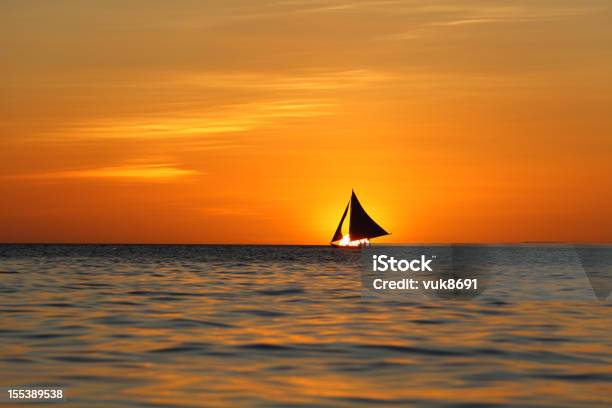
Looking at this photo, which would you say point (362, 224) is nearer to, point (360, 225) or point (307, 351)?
point (360, 225)

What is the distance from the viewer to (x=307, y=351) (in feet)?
68.8

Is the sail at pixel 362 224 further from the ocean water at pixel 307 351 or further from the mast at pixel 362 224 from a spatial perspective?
the ocean water at pixel 307 351

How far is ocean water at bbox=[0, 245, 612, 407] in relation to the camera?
52.3ft

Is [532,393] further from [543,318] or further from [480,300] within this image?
[480,300]

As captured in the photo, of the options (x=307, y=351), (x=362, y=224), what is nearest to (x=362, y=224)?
(x=362, y=224)

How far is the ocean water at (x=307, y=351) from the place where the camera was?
1596cm

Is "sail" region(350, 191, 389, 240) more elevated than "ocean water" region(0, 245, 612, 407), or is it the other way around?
"sail" region(350, 191, 389, 240)

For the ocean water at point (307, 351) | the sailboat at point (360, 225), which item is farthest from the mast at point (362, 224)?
the ocean water at point (307, 351)

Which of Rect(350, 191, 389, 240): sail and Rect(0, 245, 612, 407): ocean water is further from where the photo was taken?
Rect(350, 191, 389, 240): sail

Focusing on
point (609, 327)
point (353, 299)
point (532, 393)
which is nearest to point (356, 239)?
point (353, 299)

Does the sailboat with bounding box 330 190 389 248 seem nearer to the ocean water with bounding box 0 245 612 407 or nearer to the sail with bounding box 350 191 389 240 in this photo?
the sail with bounding box 350 191 389 240

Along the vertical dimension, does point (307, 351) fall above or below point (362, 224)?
below

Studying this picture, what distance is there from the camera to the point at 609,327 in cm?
2652

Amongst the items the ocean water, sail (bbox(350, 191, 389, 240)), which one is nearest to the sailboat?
sail (bbox(350, 191, 389, 240))
